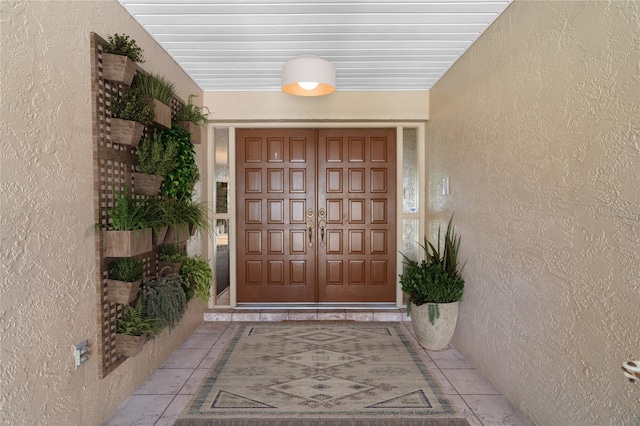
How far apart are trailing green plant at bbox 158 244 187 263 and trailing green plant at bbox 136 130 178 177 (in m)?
0.61

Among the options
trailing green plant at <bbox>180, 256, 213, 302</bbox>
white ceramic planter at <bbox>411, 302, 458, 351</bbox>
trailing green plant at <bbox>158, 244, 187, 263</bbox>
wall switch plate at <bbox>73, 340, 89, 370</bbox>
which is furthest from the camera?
white ceramic planter at <bbox>411, 302, 458, 351</bbox>

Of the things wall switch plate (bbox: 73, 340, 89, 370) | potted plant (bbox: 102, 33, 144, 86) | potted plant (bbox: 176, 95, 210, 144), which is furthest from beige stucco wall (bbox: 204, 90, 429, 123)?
wall switch plate (bbox: 73, 340, 89, 370)

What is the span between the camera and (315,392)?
2523 millimetres

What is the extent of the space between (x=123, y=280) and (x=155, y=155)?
77 cm

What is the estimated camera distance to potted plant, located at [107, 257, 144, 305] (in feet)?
7.18

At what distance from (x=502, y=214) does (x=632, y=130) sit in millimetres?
1048

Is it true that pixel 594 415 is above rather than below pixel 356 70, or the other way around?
below

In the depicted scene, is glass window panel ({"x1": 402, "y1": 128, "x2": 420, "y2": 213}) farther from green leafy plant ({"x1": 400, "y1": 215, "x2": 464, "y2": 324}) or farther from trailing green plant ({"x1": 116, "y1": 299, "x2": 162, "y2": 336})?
trailing green plant ({"x1": 116, "y1": 299, "x2": 162, "y2": 336})

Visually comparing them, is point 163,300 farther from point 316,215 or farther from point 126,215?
point 316,215

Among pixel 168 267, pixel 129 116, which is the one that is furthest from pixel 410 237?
pixel 129 116

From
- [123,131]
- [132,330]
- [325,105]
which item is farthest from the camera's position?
[325,105]

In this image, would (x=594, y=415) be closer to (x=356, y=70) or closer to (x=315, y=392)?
(x=315, y=392)

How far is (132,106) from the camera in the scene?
7.38 feet

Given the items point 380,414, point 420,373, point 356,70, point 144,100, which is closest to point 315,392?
point 380,414
